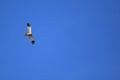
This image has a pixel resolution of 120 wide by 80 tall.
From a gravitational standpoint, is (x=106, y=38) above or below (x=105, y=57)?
above

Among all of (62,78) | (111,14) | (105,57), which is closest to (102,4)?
(111,14)

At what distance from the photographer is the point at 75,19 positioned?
8.55ft

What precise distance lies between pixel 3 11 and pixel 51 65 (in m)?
0.93

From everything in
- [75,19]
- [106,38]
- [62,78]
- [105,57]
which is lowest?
[62,78]

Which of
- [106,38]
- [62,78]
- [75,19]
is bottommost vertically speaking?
[62,78]

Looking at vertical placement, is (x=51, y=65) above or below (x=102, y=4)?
below

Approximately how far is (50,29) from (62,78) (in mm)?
664

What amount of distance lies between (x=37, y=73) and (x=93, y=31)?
922 mm

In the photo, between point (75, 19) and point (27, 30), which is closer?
point (27, 30)

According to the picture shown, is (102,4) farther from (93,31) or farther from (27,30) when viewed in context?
(27,30)

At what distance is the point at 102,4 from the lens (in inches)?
103

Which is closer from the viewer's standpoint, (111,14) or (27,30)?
(27,30)

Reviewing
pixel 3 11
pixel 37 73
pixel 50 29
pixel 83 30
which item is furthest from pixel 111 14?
pixel 3 11

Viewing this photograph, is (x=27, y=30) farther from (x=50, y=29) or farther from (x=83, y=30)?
(x=83, y=30)
